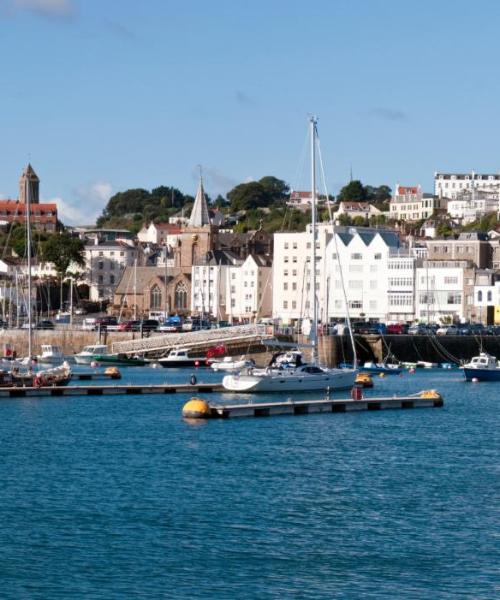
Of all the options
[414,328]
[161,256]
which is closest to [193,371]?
[414,328]

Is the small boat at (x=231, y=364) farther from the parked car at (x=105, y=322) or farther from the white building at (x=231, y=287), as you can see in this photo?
the white building at (x=231, y=287)

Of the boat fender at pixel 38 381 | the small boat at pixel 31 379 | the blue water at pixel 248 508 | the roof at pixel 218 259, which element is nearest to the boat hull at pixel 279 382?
the blue water at pixel 248 508

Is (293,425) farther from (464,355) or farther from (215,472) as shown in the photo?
(464,355)

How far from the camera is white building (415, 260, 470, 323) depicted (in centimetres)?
12669

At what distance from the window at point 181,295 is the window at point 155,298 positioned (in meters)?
2.04

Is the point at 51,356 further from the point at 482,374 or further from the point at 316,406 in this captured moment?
the point at 316,406

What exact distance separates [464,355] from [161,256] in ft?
283

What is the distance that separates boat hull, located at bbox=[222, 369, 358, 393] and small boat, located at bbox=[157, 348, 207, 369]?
35.0 m

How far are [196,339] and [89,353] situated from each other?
27.2 ft

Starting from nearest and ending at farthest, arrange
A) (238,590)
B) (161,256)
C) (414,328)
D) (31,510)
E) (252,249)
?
(238,590)
(31,510)
(414,328)
(252,249)
(161,256)

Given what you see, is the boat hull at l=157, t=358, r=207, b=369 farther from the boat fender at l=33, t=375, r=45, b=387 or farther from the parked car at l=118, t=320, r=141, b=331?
the boat fender at l=33, t=375, r=45, b=387

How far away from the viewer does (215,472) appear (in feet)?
144

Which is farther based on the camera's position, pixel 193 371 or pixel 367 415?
pixel 193 371

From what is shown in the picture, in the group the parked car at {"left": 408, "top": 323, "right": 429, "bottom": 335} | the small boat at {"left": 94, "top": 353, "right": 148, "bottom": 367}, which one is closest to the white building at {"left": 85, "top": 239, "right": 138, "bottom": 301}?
the parked car at {"left": 408, "top": 323, "right": 429, "bottom": 335}
